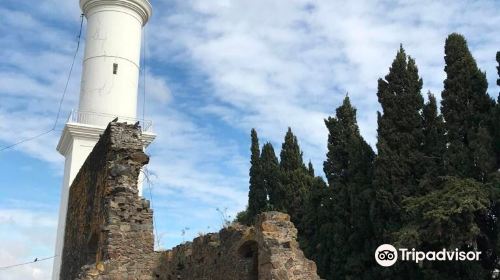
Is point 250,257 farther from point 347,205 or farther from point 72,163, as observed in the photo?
point 72,163

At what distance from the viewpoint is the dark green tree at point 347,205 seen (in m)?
16.2

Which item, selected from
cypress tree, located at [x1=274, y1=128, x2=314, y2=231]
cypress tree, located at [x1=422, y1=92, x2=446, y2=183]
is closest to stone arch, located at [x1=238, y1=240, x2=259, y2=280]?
Answer: cypress tree, located at [x1=422, y1=92, x2=446, y2=183]

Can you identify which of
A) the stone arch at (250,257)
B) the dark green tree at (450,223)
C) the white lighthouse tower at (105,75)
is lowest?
the stone arch at (250,257)

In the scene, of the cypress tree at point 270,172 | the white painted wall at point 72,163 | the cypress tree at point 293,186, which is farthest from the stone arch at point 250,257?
the cypress tree at point 270,172

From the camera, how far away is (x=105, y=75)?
68.5ft

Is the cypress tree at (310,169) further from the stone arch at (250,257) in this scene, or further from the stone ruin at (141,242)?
the stone arch at (250,257)

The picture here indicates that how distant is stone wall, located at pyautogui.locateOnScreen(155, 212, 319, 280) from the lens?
6.54m

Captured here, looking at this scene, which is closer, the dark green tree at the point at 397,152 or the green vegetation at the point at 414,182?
the green vegetation at the point at 414,182

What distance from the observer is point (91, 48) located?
21297mm

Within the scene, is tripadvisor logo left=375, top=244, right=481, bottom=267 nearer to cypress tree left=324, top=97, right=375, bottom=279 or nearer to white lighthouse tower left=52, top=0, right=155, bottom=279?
cypress tree left=324, top=97, right=375, bottom=279

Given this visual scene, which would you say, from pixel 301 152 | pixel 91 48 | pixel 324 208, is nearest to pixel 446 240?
pixel 324 208

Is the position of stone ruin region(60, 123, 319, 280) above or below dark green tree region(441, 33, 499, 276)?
below

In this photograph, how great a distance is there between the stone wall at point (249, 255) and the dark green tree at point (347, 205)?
8.34 meters

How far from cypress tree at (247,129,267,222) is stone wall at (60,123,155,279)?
13.2 metres
